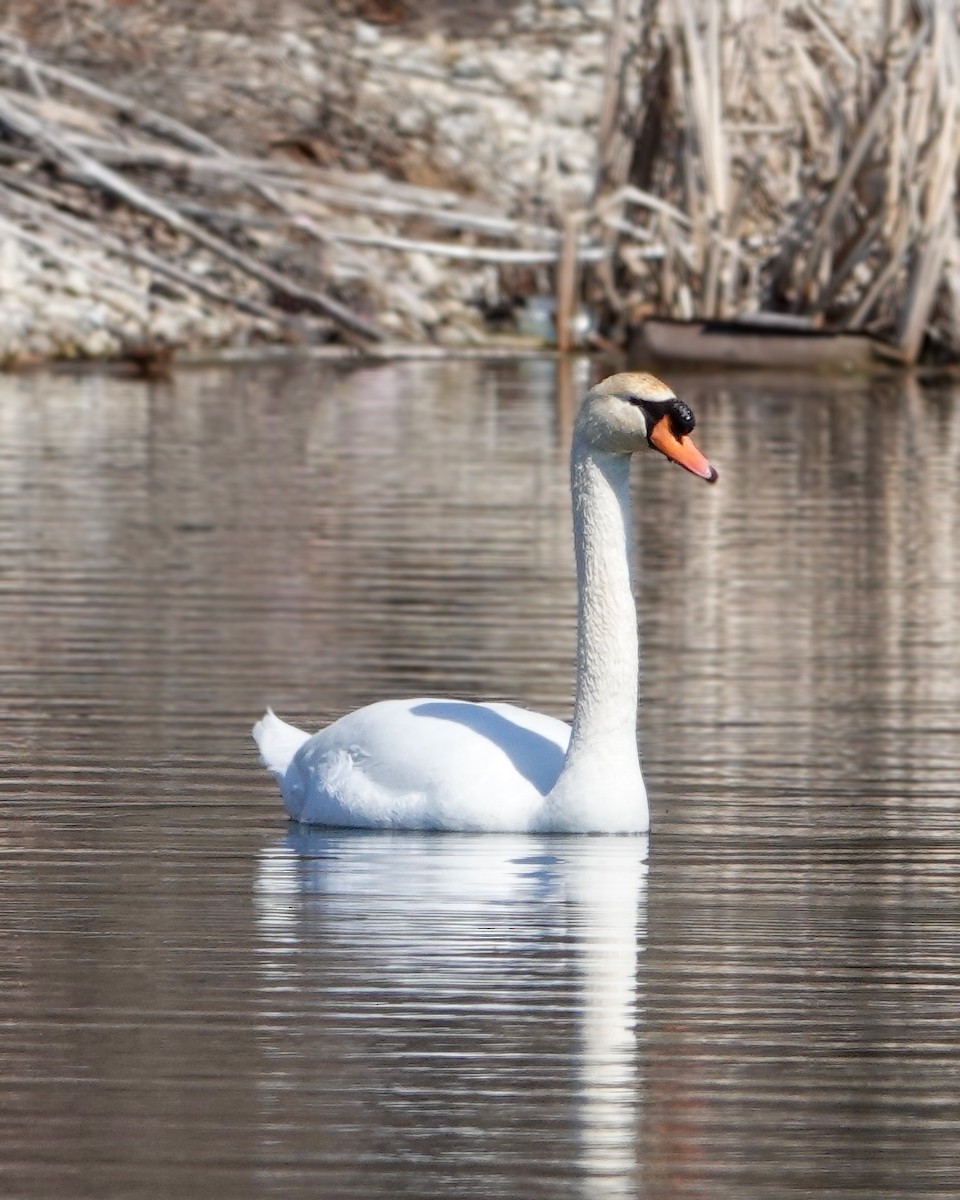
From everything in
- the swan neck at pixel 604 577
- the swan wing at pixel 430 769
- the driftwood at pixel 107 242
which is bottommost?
the driftwood at pixel 107 242

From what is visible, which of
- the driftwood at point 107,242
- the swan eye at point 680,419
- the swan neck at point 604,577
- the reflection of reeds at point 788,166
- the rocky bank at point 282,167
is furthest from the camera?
the rocky bank at point 282,167

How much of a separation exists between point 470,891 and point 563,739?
3.01ft

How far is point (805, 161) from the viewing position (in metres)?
28.5

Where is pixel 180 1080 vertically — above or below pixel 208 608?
above

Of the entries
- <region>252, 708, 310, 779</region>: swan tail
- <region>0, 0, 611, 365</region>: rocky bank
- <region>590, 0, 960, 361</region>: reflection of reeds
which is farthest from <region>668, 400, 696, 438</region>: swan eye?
<region>0, 0, 611, 365</region>: rocky bank

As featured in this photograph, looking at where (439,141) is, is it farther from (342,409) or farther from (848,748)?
(848,748)

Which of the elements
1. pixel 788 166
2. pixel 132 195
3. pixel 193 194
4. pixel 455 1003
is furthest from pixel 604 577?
pixel 193 194

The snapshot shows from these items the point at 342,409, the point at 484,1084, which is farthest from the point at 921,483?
the point at 484,1084

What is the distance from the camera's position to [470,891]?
6816mm

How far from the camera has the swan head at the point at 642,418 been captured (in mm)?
7230

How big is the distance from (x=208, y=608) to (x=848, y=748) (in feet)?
11.9

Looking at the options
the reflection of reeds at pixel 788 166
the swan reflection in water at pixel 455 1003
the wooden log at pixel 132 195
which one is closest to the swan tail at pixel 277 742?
the swan reflection in water at pixel 455 1003

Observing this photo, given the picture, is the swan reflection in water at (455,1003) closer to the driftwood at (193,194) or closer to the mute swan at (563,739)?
the mute swan at (563,739)

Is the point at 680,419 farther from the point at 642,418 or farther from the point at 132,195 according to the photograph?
the point at 132,195
